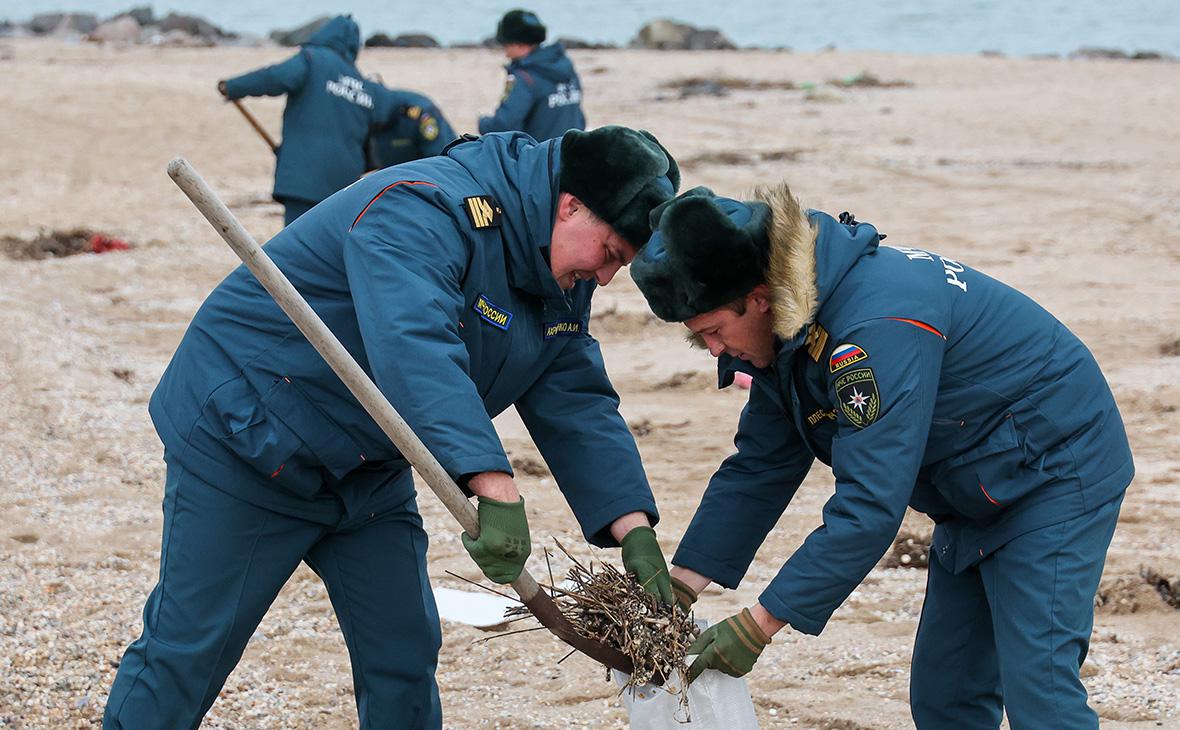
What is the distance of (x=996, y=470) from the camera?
114 inches

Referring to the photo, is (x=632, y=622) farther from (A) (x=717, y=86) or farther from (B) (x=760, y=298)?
(A) (x=717, y=86)

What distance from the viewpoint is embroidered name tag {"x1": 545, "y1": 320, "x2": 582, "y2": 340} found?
324 centimetres

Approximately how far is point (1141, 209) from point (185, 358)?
959 cm

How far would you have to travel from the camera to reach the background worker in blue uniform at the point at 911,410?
8.88 feet

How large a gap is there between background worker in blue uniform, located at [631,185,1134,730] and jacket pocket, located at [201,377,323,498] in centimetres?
83

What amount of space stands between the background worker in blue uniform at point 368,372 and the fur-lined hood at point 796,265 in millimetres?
303

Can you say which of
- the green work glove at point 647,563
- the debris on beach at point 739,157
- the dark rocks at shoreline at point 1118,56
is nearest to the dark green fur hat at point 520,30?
the debris on beach at point 739,157

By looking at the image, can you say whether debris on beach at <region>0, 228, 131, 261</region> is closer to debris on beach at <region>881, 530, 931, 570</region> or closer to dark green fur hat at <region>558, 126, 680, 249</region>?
debris on beach at <region>881, 530, 931, 570</region>

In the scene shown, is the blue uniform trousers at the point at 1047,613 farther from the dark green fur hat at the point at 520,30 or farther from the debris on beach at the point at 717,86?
the debris on beach at the point at 717,86

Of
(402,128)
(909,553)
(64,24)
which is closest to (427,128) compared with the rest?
(402,128)

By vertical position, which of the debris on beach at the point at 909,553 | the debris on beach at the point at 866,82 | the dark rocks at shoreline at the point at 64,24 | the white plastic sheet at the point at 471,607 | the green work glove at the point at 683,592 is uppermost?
the green work glove at the point at 683,592

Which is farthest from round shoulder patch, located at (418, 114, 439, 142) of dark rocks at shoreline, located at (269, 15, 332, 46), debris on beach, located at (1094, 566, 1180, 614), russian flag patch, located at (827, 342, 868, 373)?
dark rocks at shoreline, located at (269, 15, 332, 46)

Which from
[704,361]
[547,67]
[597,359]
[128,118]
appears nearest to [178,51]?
[128,118]

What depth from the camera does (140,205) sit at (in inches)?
495
